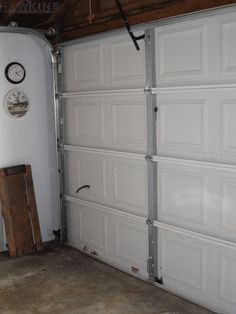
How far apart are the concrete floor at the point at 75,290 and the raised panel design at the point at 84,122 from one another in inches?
49.0

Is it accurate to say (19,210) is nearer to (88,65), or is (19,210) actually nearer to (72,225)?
(72,225)

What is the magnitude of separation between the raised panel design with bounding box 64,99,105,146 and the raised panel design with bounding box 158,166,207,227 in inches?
36.7

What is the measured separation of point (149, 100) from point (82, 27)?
128cm

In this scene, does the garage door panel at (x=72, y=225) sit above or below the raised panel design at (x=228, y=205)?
below

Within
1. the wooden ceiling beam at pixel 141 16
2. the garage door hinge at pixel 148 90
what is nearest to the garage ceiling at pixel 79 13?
the wooden ceiling beam at pixel 141 16

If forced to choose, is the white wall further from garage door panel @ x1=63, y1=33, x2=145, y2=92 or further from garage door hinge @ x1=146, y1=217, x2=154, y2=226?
garage door hinge @ x1=146, y1=217, x2=154, y2=226

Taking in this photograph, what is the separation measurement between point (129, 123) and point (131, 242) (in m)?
1.11

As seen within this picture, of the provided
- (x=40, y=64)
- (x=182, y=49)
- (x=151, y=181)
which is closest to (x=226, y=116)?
(x=182, y=49)

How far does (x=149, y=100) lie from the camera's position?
373 cm

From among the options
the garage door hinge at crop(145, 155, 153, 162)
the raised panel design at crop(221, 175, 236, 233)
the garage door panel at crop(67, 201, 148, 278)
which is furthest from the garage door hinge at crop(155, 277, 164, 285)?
the garage door hinge at crop(145, 155, 153, 162)

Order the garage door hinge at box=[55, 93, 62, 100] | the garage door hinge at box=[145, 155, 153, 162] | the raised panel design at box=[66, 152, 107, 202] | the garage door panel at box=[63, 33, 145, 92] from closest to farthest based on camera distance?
the garage door hinge at box=[145, 155, 153, 162], the garage door panel at box=[63, 33, 145, 92], the raised panel design at box=[66, 152, 107, 202], the garage door hinge at box=[55, 93, 62, 100]

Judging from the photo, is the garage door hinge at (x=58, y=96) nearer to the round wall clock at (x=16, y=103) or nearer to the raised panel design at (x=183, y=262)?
the round wall clock at (x=16, y=103)

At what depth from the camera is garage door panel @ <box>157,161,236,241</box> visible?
3.23 m

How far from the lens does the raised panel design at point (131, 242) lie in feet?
13.1
